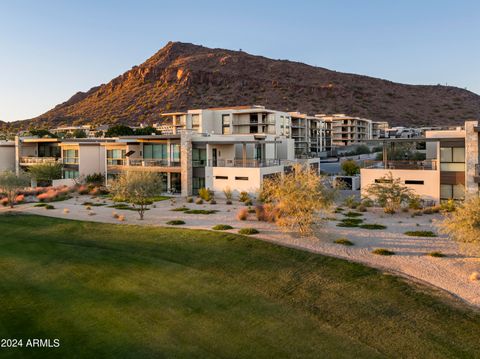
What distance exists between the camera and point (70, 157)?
5409cm

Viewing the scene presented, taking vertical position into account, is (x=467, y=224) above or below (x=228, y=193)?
above

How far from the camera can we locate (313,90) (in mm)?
172250

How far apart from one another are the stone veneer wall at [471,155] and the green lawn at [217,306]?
18207mm

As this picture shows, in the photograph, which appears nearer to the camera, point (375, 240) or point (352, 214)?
point (375, 240)

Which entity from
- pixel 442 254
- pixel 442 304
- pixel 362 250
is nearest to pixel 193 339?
pixel 442 304

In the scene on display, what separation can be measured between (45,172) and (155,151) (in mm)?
15029

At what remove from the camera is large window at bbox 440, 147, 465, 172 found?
3311cm

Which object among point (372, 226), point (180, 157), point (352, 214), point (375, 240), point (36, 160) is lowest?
point (375, 240)

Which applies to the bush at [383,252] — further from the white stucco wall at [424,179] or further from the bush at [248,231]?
the white stucco wall at [424,179]

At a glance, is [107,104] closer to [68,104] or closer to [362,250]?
[68,104]

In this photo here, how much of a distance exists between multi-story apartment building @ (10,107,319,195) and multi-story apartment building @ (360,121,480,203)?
43.1 feet

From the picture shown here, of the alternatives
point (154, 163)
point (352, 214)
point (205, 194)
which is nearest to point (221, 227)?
point (352, 214)

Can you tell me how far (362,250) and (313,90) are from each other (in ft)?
520

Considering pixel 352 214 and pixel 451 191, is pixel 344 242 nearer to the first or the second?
pixel 352 214
